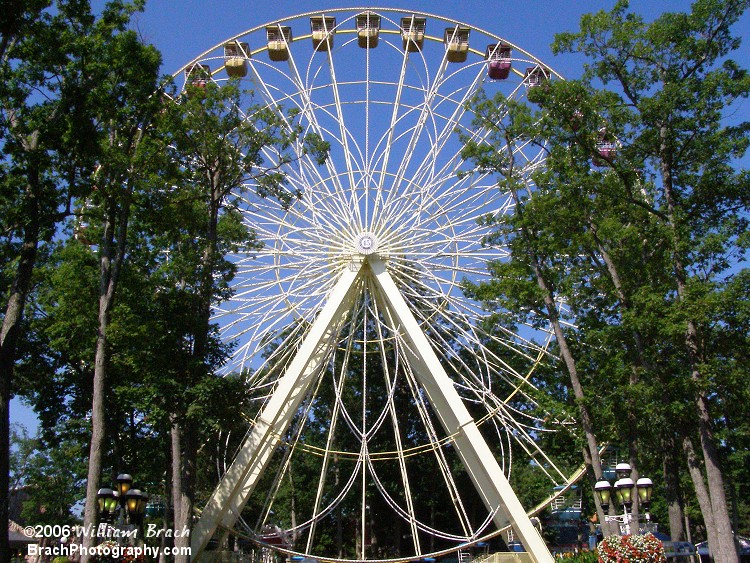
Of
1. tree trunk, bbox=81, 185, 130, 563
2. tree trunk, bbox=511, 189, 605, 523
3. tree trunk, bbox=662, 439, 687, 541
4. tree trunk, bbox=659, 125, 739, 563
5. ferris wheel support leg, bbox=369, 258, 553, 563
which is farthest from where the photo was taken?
tree trunk, bbox=662, 439, 687, 541

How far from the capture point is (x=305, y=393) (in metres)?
20.8

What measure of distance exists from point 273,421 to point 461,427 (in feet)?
16.6

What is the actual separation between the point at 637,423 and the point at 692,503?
25856 mm

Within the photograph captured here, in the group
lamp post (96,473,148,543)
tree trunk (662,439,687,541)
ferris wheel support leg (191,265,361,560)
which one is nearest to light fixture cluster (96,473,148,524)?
lamp post (96,473,148,543)

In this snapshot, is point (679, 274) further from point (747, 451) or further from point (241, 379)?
point (747, 451)

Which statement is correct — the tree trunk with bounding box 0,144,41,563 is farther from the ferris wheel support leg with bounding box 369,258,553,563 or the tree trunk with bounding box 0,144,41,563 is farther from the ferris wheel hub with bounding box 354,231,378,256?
the ferris wheel support leg with bounding box 369,258,553,563

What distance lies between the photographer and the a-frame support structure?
18844 mm

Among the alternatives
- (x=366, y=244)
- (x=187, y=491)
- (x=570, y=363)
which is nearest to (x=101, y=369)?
(x=187, y=491)

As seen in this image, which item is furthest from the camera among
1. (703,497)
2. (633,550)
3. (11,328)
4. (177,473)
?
(177,473)

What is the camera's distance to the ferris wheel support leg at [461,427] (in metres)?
19.0

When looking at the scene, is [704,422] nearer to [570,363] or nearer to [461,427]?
[570,363]

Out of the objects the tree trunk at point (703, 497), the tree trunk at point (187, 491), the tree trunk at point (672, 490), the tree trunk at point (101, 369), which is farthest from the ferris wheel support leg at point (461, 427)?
the tree trunk at point (101, 369)

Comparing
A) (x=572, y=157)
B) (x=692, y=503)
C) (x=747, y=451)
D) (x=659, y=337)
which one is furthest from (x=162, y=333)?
(x=692, y=503)

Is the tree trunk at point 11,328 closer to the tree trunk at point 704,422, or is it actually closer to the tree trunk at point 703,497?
the tree trunk at point 704,422
